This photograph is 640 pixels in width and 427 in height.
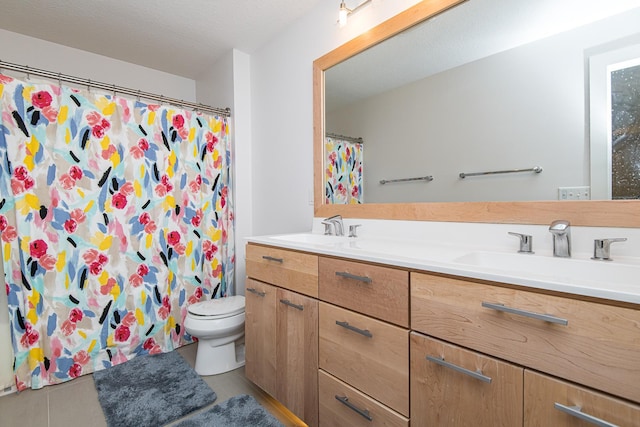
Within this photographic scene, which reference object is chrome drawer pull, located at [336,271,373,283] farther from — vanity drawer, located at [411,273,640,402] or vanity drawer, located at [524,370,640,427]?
vanity drawer, located at [524,370,640,427]

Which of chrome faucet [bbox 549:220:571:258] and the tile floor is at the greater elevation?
chrome faucet [bbox 549:220:571:258]

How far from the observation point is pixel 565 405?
647 mm

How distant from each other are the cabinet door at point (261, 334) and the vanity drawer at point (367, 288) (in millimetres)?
404

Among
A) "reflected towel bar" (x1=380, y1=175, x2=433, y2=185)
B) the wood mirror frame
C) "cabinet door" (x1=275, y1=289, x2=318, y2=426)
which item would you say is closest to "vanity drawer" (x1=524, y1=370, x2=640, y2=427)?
the wood mirror frame

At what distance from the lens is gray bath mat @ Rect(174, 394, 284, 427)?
1416 millimetres

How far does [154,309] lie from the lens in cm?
209

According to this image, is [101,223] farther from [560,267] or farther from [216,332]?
[560,267]

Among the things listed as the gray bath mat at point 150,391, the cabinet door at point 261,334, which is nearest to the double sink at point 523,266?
the cabinet door at point 261,334

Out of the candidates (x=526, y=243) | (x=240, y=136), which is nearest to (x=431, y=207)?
(x=526, y=243)

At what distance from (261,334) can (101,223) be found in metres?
1.29

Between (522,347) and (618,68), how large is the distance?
0.97 m

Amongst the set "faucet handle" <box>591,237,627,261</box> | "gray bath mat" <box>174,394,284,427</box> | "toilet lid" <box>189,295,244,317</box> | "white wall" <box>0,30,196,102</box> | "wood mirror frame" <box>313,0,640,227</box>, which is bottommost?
"gray bath mat" <box>174,394,284,427</box>

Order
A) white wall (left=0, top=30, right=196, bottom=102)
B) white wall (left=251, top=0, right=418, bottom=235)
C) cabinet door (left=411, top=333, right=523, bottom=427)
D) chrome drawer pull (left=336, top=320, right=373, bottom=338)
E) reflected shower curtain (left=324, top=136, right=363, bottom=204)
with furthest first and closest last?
white wall (left=0, top=30, right=196, bottom=102)
white wall (left=251, top=0, right=418, bottom=235)
reflected shower curtain (left=324, top=136, right=363, bottom=204)
chrome drawer pull (left=336, top=320, right=373, bottom=338)
cabinet door (left=411, top=333, right=523, bottom=427)

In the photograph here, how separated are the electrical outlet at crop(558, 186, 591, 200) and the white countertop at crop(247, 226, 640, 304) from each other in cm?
19
